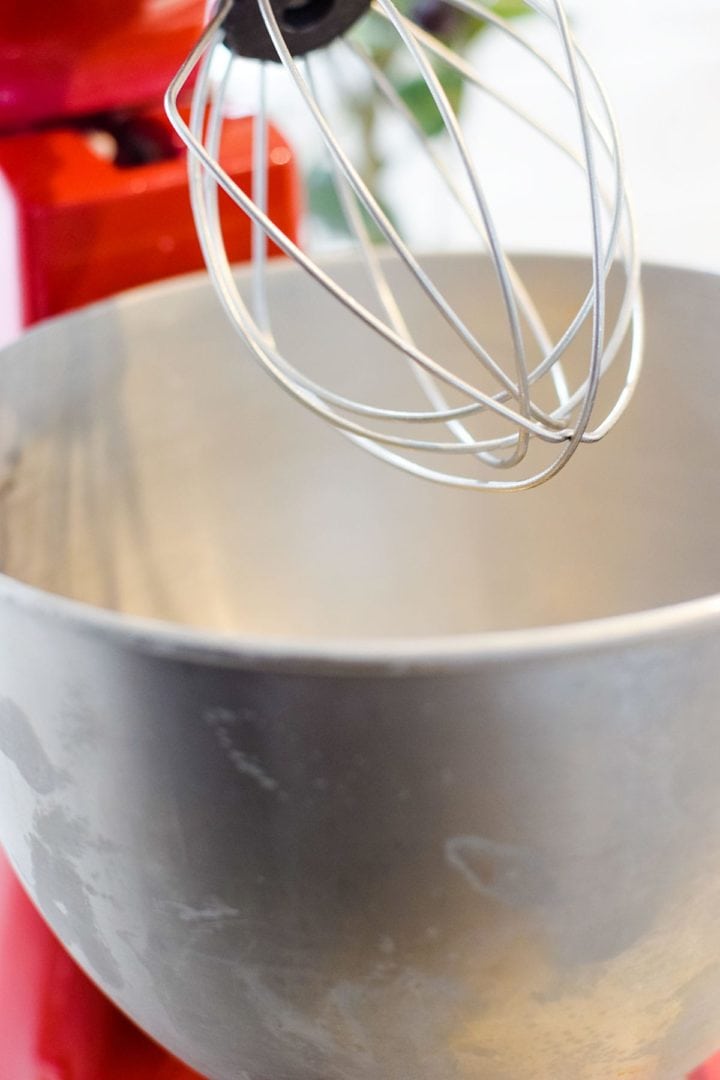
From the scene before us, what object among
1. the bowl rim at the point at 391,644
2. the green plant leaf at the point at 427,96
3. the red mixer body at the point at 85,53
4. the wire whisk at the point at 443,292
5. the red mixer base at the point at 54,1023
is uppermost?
the green plant leaf at the point at 427,96

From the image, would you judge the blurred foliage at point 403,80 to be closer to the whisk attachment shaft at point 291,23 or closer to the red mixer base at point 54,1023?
the whisk attachment shaft at point 291,23

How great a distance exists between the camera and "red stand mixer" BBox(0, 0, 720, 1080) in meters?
0.40

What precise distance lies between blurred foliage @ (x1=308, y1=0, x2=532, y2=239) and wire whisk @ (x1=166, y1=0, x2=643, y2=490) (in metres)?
0.33

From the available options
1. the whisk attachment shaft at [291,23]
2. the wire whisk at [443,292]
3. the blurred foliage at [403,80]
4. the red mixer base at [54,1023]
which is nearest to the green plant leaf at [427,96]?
the blurred foliage at [403,80]

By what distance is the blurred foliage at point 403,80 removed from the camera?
78 cm

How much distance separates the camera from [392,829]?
214 millimetres

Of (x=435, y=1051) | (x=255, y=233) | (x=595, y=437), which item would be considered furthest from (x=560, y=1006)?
(x=255, y=233)

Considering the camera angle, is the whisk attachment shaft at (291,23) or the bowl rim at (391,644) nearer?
the bowl rim at (391,644)

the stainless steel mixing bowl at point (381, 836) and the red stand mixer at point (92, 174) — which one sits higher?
the red stand mixer at point (92, 174)

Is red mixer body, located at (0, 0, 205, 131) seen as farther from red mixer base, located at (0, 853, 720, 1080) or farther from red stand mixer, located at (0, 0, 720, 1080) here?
red mixer base, located at (0, 853, 720, 1080)

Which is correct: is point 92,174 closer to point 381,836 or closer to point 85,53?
Answer: point 85,53

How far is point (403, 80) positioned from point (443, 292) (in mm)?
519

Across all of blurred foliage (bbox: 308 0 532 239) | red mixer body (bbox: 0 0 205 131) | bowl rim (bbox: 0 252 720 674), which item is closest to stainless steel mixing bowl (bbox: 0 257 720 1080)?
bowl rim (bbox: 0 252 720 674)

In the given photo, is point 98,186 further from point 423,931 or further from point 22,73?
point 423,931
